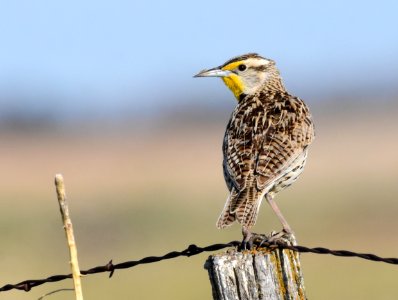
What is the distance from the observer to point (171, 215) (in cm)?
2078

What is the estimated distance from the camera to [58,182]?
457cm

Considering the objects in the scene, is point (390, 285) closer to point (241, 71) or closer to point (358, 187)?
point (241, 71)

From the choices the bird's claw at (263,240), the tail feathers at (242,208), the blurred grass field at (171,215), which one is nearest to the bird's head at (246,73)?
the tail feathers at (242,208)

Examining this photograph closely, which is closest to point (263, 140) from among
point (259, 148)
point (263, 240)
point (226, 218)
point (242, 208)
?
point (259, 148)

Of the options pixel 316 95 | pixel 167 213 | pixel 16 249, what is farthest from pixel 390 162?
pixel 316 95

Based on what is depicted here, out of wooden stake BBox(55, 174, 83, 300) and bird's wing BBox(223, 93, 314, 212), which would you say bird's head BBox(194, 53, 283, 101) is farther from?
wooden stake BBox(55, 174, 83, 300)

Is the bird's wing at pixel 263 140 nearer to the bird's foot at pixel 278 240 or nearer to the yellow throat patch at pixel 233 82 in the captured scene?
the yellow throat patch at pixel 233 82

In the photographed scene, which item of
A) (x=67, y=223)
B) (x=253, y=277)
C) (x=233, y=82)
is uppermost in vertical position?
(x=233, y=82)

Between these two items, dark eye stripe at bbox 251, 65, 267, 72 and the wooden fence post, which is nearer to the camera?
the wooden fence post

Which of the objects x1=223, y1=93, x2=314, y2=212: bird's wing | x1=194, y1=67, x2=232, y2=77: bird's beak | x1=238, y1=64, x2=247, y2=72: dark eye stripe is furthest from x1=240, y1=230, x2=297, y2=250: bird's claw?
x1=238, y1=64, x2=247, y2=72: dark eye stripe

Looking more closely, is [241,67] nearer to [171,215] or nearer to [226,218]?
[226,218]

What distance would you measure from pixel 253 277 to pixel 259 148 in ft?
7.03

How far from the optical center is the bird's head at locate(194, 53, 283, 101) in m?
8.11

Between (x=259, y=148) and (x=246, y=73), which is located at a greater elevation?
(x=246, y=73)
